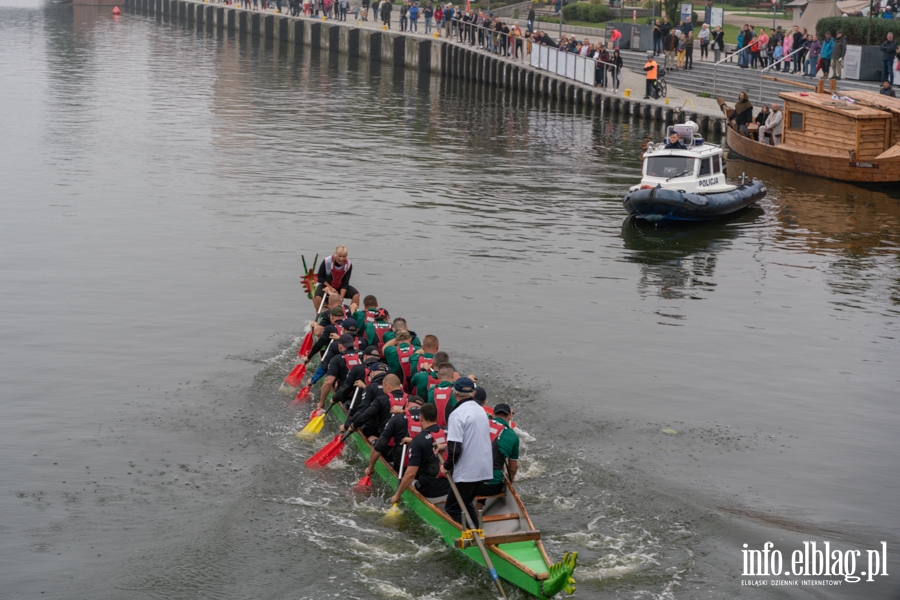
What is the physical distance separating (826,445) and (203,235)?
19431 millimetres

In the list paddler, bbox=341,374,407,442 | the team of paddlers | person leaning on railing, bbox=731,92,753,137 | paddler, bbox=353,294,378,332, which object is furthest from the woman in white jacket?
paddler, bbox=341,374,407,442

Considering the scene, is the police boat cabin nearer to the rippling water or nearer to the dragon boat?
the rippling water

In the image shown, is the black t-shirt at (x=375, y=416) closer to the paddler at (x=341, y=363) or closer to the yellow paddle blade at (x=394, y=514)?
the paddler at (x=341, y=363)

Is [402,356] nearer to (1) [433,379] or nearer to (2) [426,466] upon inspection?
(1) [433,379]

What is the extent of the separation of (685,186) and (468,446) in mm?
21676

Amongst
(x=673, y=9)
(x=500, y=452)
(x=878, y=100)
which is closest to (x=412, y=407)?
(x=500, y=452)

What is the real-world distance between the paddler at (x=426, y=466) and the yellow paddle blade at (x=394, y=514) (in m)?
0.30

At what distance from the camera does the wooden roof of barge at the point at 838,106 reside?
37062 millimetres

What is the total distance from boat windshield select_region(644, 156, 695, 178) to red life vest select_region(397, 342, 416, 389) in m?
17.5

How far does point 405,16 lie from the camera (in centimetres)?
→ 8012

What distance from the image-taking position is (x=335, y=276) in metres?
23.3

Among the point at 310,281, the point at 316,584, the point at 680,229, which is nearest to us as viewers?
the point at 316,584

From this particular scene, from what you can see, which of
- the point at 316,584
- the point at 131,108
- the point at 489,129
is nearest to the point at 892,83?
the point at 489,129

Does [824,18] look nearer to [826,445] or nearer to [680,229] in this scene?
[680,229]
